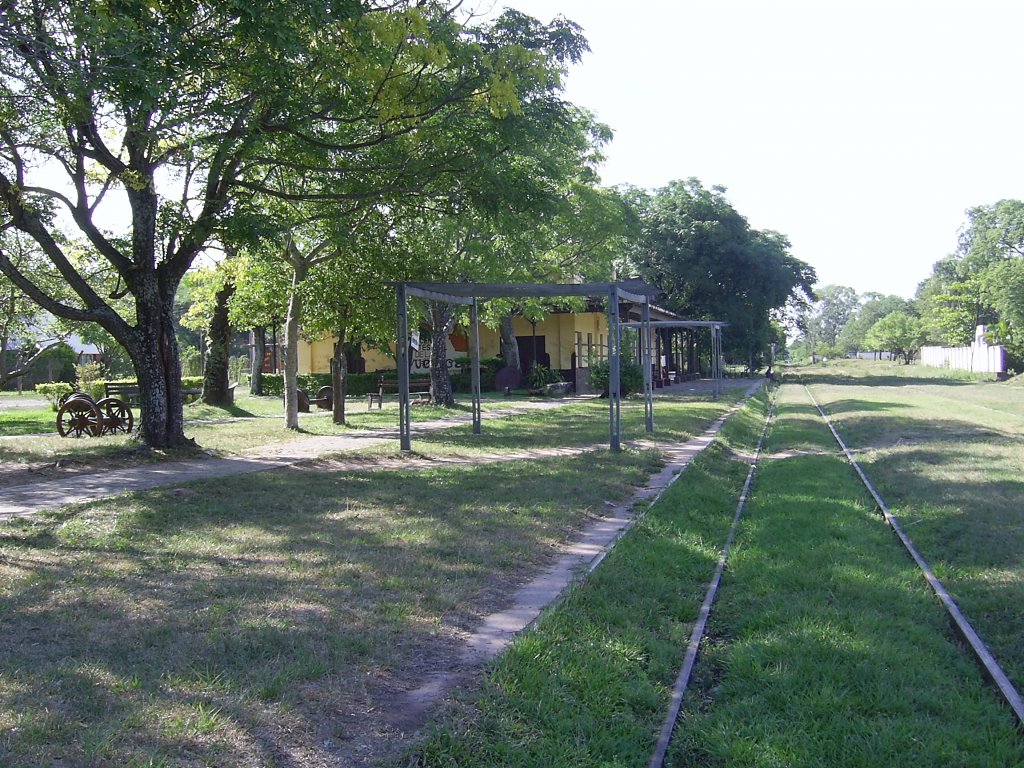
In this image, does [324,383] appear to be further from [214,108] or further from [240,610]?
[240,610]

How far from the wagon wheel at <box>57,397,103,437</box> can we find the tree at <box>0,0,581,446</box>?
3.69 metres

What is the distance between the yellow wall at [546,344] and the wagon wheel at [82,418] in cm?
2149

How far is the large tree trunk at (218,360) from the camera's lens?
90.1 feet

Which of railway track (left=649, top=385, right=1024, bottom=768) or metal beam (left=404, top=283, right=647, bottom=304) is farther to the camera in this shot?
metal beam (left=404, top=283, right=647, bottom=304)

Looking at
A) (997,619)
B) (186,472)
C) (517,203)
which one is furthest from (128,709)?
(517,203)

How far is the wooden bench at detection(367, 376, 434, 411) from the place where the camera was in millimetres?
30297

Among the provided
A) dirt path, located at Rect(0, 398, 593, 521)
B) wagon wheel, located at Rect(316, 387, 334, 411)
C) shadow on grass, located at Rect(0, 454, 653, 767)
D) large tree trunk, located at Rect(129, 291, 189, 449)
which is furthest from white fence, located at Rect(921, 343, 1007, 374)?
large tree trunk, located at Rect(129, 291, 189, 449)

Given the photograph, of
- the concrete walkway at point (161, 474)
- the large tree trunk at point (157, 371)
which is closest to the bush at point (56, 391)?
the concrete walkway at point (161, 474)

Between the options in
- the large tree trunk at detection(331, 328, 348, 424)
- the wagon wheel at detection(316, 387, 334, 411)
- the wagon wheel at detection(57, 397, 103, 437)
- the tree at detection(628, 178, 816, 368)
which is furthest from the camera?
the tree at detection(628, 178, 816, 368)

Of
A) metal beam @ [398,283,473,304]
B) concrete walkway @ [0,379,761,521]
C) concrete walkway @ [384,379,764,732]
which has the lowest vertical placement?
concrete walkway @ [384,379,764,732]

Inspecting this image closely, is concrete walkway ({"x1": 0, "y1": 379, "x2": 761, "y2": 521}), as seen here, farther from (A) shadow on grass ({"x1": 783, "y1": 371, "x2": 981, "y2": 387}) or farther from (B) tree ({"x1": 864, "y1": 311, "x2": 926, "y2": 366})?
(B) tree ({"x1": 864, "y1": 311, "x2": 926, "y2": 366})

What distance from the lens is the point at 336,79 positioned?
38.8 feet

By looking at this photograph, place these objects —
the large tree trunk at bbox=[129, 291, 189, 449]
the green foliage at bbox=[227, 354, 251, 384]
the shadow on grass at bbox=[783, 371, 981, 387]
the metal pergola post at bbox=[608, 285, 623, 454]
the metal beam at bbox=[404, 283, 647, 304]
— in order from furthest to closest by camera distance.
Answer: the green foliage at bbox=[227, 354, 251, 384], the shadow on grass at bbox=[783, 371, 981, 387], the metal beam at bbox=[404, 283, 647, 304], the metal pergola post at bbox=[608, 285, 623, 454], the large tree trunk at bbox=[129, 291, 189, 449]

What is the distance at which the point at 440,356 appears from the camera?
29.5m
